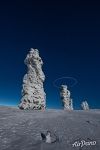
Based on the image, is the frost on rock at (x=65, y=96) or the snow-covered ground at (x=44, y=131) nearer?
the snow-covered ground at (x=44, y=131)

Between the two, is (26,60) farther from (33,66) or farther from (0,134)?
(0,134)

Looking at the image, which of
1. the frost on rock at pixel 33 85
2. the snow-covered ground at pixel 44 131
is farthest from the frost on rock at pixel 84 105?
the snow-covered ground at pixel 44 131

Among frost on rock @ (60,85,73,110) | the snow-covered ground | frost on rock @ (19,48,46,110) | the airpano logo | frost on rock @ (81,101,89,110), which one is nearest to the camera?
the snow-covered ground

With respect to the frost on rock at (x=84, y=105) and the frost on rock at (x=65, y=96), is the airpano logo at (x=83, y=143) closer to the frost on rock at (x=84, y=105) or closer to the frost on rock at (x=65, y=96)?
the frost on rock at (x=65, y=96)

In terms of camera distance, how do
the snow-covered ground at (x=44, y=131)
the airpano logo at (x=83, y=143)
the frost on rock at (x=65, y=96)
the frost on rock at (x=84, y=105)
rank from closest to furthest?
the snow-covered ground at (x=44, y=131) → the airpano logo at (x=83, y=143) → the frost on rock at (x=65, y=96) → the frost on rock at (x=84, y=105)

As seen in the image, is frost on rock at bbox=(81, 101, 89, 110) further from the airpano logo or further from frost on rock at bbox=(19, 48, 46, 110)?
the airpano logo

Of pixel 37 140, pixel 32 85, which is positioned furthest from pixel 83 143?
pixel 32 85

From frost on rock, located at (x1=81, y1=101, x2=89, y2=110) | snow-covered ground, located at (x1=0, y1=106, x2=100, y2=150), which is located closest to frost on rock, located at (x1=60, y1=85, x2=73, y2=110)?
frost on rock, located at (x1=81, y1=101, x2=89, y2=110)

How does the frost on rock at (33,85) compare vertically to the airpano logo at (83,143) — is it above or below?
above

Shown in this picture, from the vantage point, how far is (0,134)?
98.1 feet

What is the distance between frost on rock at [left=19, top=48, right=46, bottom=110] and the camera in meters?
64.2

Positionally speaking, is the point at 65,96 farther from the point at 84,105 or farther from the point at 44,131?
the point at 44,131

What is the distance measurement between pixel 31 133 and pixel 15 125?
17.9ft

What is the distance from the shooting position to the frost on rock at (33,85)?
211 feet
